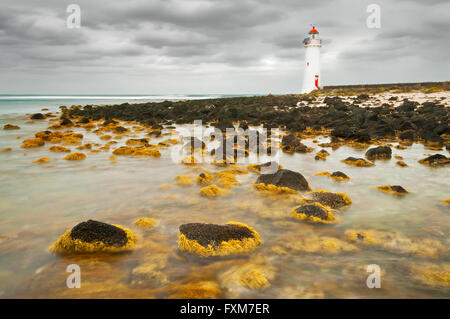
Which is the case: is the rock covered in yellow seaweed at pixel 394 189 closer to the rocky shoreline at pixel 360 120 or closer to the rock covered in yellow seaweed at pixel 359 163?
the rock covered in yellow seaweed at pixel 359 163

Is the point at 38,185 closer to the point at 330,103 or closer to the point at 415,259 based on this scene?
the point at 415,259

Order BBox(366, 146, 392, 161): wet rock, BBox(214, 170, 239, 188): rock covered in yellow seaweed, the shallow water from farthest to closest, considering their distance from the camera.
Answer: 1. BBox(366, 146, 392, 161): wet rock
2. BBox(214, 170, 239, 188): rock covered in yellow seaweed
3. the shallow water

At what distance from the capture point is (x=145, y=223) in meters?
5.13

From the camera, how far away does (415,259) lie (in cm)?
A: 398

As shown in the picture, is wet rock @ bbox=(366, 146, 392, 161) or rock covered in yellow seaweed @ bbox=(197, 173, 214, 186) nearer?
rock covered in yellow seaweed @ bbox=(197, 173, 214, 186)

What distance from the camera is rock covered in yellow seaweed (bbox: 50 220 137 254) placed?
415cm

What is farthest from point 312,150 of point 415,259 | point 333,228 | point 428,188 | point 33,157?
point 33,157

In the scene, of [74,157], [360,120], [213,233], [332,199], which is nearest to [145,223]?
[213,233]

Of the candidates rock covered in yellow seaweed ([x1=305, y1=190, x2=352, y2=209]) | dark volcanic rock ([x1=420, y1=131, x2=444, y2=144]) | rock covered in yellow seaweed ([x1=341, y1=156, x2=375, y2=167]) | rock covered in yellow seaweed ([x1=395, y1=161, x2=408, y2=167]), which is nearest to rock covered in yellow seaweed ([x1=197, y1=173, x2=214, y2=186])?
rock covered in yellow seaweed ([x1=305, y1=190, x2=352, y2=209])

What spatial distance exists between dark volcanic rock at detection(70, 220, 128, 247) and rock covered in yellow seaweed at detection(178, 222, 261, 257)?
3.17 feet

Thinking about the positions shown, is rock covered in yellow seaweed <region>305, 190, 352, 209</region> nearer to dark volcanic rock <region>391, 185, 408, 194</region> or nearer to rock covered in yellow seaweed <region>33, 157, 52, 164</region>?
dark volcanic rock <region>391, 185, 408, 194</region>

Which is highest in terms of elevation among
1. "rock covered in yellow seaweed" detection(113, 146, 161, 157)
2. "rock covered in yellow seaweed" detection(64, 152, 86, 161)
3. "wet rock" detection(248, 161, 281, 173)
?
"rock covered in yellow seaweed" detection(113, 146, 161, 157)

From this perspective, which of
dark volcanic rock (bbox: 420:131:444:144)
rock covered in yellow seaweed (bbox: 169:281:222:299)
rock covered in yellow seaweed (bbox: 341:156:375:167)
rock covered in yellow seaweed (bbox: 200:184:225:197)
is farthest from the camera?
dark volcanic rock (bbox: 420:131:444:144)
